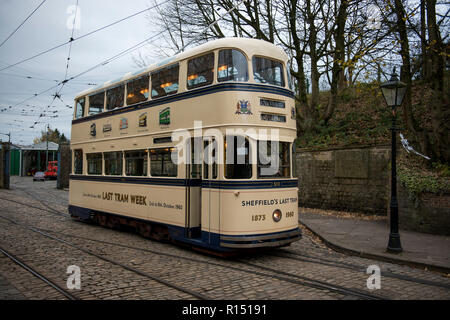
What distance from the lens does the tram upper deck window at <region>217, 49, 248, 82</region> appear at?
7809 mm

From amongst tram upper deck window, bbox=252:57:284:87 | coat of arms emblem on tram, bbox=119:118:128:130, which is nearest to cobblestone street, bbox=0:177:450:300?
coat of arms emblem on tram, bbox=119:118:128:130

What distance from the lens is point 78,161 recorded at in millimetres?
13859

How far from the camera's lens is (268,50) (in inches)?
327

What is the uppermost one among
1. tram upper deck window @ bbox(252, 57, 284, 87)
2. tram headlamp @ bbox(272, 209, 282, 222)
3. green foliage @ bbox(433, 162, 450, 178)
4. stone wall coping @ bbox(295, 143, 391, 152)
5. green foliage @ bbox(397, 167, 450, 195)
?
tram upper deck window @ bbox(252, 57, 284, 87)

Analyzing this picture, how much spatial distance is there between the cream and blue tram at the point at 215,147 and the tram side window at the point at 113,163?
702 millimetres

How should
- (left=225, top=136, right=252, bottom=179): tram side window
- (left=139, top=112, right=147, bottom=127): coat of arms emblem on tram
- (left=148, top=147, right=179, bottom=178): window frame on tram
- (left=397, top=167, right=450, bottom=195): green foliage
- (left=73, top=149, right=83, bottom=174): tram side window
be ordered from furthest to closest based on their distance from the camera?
(left=73, top=149, right=83, bottom=174): tram side window → (left=397, top=167, right=450, bottom=195): green foliage → (left=139, top=112, right=147, bottom=127): coat of arms emblem on tram → (left=148, top=147, right=179, bottom=178): window frame on tram → (left=225, top=136, right=252, bottom=179): tram side window

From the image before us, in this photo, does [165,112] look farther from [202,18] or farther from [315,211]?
[202,18]

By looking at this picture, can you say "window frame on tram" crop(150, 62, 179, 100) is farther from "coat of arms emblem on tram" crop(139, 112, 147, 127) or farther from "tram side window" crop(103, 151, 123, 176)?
"tram side window" crop(103, 151, 123, 176)

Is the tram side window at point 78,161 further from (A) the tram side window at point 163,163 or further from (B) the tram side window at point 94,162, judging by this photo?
(A) the tram side window at point 163,163

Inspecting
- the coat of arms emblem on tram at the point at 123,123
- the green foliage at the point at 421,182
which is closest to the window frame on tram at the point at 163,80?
the coat of arms emblem on tram at the point at 123,123

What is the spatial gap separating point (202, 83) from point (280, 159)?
2434mm

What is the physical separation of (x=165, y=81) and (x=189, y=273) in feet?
16.0

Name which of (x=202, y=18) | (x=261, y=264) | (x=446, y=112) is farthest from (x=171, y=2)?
(x=261, y=264)

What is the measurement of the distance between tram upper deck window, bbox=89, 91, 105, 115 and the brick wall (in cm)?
811
